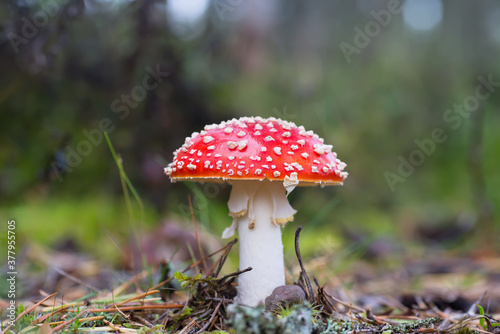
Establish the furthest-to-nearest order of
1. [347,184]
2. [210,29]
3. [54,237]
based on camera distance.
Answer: [347,184] < [210,29] < [54,237]

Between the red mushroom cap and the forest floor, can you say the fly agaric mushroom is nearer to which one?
the red mushroom cap

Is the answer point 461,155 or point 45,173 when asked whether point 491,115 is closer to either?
point 461,155

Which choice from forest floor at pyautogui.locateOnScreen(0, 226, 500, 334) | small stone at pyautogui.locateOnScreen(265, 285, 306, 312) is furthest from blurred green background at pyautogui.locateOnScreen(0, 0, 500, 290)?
small stone at pyautogui.locateOnScreen(265, 285, 306, 312)

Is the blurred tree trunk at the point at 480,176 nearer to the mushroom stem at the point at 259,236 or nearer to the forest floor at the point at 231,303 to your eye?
the forest floor at the point at 231,303

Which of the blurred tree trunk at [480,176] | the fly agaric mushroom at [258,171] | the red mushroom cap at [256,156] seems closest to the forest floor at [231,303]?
the fly agaric mushroom at [258,171]

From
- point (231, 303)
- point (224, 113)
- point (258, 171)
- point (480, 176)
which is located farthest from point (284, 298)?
point (224, 113)

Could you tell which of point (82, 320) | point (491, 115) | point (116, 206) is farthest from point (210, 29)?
point (491, 115)
